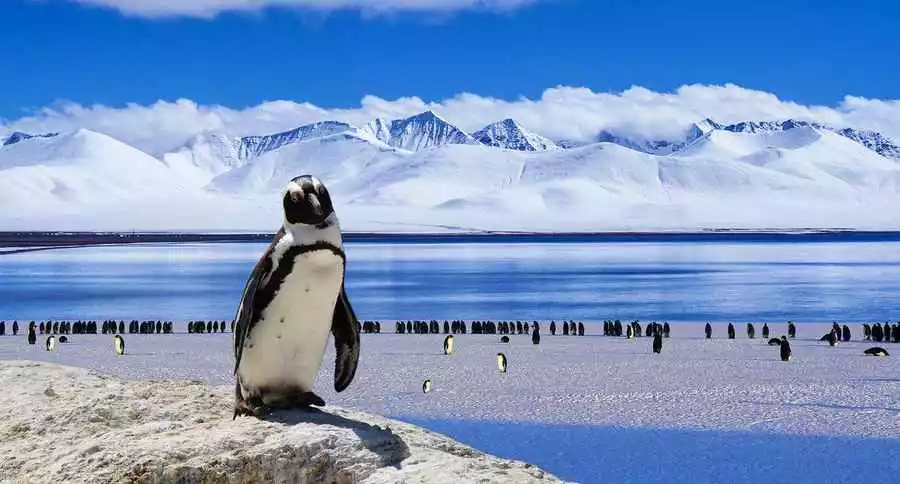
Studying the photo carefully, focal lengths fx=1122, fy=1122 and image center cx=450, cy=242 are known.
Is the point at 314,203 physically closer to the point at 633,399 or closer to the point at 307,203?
the point at 307,203

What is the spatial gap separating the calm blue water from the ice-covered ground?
11320 millimetres

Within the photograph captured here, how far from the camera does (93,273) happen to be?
70.0 meters

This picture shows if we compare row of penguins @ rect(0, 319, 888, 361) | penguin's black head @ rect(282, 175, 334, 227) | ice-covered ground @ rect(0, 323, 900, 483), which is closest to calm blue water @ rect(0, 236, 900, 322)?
row of penguins @ rect(0, 319, 888, 361)

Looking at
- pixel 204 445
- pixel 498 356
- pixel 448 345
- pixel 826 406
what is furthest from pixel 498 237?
pixel 204 445

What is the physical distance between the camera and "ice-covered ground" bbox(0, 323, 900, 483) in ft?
43.3

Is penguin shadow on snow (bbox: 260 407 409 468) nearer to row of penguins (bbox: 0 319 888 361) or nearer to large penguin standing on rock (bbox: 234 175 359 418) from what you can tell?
large penguin standing on rock (bbox: 234 175 359 418)

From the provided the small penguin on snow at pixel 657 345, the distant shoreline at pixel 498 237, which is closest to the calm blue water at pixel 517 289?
the small penguin on snow at pixel 657 345

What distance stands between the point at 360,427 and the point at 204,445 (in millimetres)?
742

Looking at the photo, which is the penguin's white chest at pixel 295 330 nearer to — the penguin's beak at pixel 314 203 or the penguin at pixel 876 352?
the penguin's beak at pixel 314 203

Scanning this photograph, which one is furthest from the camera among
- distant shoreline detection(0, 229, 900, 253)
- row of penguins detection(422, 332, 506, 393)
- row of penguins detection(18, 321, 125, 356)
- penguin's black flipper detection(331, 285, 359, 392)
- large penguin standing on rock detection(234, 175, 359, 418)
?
distant shoreline detection(0, 229, 900, 253)

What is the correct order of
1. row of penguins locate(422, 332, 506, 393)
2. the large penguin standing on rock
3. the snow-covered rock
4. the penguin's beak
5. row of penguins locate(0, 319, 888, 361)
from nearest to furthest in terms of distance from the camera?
the snow-covered rock, the penguin's beak, the large penguin standing on rock, row of penguins locate(422, 332, 506, 393), row of penguins locate(0, 319, 888, 361)

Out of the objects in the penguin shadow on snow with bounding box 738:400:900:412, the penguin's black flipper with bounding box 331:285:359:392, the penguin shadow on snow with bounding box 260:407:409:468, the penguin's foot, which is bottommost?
Result: the penguin shadow on snow with bounding box 738:400:900:412

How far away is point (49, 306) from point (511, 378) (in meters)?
27.8

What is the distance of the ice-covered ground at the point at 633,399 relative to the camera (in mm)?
13211
